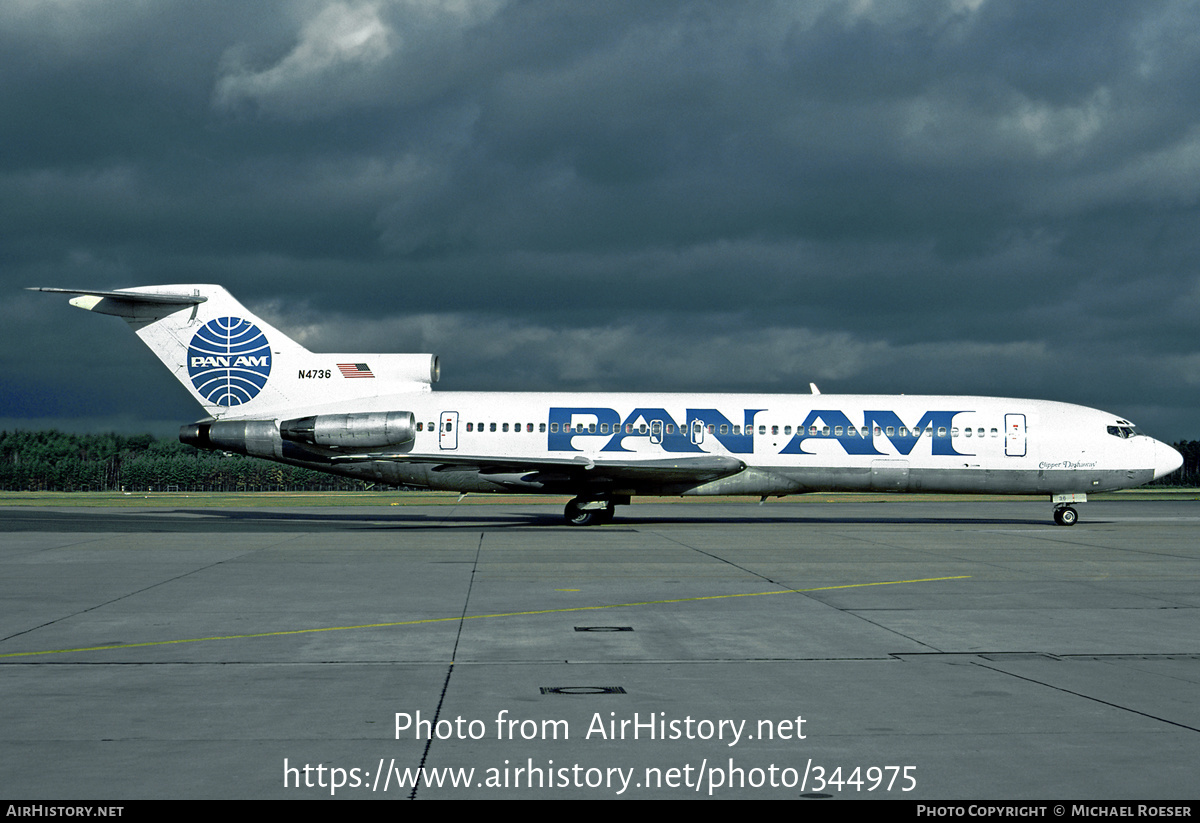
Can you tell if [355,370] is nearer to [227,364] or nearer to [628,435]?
[227,364]

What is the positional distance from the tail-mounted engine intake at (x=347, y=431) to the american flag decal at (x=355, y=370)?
215 centimetres

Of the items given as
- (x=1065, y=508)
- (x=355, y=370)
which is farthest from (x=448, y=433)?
(x=1065, y=508)

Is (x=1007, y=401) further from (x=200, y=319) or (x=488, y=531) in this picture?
(x=200, y=319)

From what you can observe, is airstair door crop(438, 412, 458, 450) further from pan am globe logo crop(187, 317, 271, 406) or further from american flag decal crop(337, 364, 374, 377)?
pan am globe logo crop(187, 317, 271, 406)

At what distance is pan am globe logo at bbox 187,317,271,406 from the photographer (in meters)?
33.7

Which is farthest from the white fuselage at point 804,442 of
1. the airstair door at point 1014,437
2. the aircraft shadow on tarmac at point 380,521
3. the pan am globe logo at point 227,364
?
the pan am globe logo at point 227,364

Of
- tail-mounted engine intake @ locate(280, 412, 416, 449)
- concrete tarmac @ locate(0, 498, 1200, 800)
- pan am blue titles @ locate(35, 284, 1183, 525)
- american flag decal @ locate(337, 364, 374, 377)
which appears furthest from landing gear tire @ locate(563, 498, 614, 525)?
concrete tarmac @ locate(0, 498, 1200, 800)

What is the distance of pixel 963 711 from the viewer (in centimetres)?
777

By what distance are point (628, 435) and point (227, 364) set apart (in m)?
13.4

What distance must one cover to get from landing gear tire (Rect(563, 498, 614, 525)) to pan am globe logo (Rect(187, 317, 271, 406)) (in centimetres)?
1102

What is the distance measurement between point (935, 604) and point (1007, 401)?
2105 centimetres

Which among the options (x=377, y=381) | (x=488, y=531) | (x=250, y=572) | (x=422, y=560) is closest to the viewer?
(x=250, y=572)
